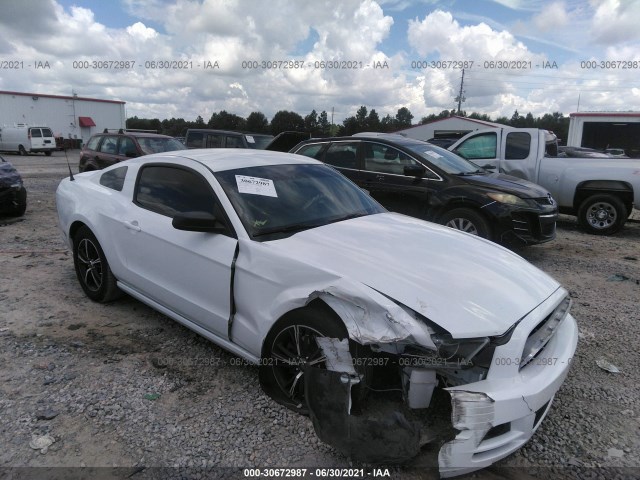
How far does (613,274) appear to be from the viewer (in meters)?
5.71

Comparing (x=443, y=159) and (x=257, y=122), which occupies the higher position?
(x=257, y=122)

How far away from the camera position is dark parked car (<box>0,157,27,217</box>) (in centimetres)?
799

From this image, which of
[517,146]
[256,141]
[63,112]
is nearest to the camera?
[517,146]

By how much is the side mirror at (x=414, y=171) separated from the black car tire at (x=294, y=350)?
4.11m

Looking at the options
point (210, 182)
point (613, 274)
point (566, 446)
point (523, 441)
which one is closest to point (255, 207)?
point (210, 182)

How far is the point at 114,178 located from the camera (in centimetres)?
423

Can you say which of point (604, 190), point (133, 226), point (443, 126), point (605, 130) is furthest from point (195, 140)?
point (443, 126)

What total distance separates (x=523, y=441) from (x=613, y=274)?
445 cm

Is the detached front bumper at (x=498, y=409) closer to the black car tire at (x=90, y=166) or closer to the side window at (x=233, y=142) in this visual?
the side window at (x=233, y=142)

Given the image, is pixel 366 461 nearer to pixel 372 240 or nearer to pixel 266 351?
pixel 266 351

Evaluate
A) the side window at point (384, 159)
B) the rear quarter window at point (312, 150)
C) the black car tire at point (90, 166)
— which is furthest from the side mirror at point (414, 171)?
the black car tire at point (90, 166)

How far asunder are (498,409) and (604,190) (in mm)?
7532

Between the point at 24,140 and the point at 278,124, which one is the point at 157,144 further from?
the point at 278,124

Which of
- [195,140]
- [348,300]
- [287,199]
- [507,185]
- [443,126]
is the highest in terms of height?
[443,126]
